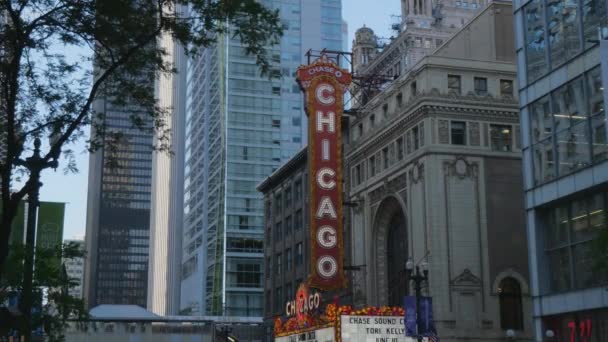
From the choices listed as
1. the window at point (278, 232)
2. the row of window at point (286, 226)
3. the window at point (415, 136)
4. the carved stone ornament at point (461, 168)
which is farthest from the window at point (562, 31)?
the window at point (278, 232)

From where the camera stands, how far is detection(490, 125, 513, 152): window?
56281 millimetres

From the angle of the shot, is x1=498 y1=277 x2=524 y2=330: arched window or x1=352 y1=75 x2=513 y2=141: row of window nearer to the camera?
x1=498 y1=277 x2=524 y2=330: arched window

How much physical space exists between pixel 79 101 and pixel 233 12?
3.89 m

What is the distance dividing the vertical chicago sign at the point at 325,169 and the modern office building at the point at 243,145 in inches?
2379

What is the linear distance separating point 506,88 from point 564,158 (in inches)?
768

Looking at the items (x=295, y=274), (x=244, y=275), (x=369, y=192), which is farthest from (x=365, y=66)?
(x=369, y=192)

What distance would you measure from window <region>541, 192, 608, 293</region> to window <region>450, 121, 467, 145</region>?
1590 centimetres

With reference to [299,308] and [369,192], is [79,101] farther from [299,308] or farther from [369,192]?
[369,192]

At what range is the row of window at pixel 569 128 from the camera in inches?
1422

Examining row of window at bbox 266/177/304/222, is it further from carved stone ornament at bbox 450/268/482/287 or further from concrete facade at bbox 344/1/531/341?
carved stone ornament at bbox 450/268/482/287

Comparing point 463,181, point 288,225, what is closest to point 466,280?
point 463,181

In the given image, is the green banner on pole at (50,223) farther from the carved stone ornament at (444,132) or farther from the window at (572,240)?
the carved stone ornament at (444,132)

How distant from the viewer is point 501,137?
5647cm

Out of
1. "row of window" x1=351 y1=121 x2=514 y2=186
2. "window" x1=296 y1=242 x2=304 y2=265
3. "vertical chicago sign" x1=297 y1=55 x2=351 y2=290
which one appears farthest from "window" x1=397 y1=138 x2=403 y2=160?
"window" x1=296 y1=242 x2=304 y2=265
